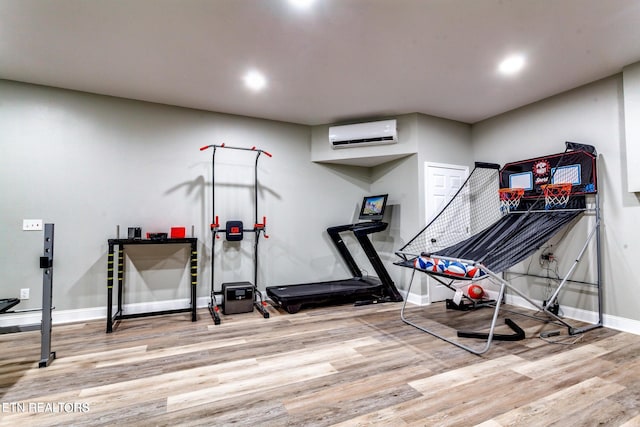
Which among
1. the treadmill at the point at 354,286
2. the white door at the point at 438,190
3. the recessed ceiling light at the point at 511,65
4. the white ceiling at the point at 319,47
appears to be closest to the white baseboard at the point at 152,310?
the white door at the point at 438,190

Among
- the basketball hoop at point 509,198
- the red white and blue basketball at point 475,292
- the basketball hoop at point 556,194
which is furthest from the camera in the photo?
the red white and blue basketball at point 475,292

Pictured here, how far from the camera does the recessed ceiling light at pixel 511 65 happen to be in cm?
288

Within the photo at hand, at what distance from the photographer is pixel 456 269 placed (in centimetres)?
272

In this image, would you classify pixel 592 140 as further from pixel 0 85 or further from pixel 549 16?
pixel 0 85

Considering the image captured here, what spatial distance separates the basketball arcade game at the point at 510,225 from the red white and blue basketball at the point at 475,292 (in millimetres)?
31

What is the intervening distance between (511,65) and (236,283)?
399 centimetres

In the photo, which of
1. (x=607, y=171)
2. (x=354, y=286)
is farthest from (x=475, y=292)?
(x=607, y=171)

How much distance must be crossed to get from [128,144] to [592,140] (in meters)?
5.42

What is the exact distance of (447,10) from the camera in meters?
2.24

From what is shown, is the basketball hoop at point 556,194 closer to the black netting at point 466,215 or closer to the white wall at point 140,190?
the black netting at point 466,215

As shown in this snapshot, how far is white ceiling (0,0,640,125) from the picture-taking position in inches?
87.9

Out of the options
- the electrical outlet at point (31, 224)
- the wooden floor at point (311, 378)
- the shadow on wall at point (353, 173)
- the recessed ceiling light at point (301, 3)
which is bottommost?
the wooden floor at point (311, 378)

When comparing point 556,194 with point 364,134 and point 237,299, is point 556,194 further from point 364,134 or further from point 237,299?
point 237,299

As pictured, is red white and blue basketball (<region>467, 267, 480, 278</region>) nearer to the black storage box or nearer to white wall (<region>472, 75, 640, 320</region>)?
white wall (<region>472, 75, 640, 320</region>)
